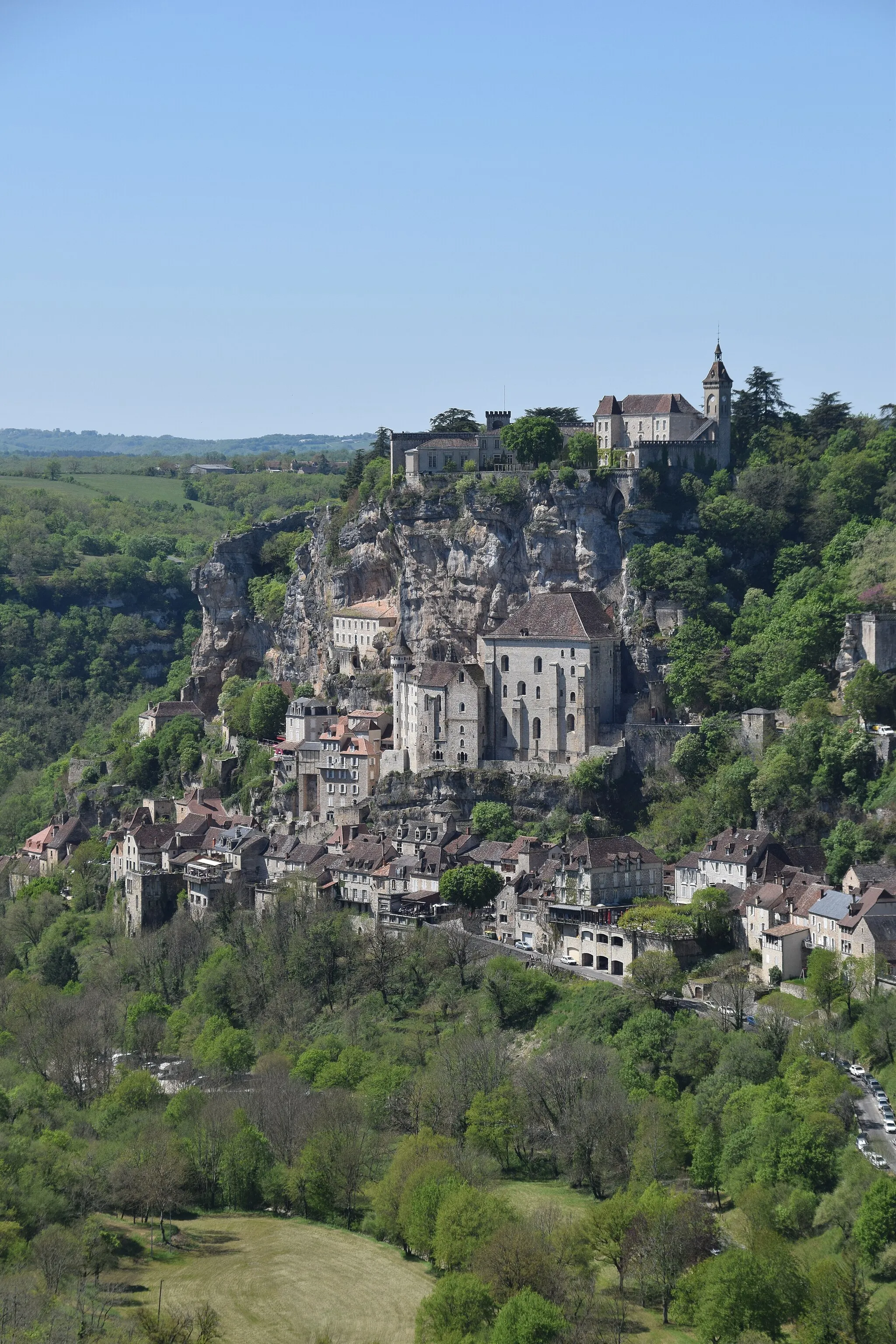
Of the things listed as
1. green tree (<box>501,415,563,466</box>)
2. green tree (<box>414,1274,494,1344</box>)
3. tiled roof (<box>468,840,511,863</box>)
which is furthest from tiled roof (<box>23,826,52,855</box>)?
green tree (<box>414,1274,494,1344</box>)

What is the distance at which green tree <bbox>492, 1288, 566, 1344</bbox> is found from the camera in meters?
46.5

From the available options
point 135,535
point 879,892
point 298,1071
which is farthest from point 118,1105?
point 135,535

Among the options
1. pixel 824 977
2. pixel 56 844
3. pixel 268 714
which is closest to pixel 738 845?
pixel 824 977

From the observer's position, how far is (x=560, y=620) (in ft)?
266

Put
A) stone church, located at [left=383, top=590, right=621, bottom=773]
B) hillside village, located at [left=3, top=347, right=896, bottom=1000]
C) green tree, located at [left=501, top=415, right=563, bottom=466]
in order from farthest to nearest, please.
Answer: green tree, located at [left=501, top=415, right=563, bottom=466], stone church, located at [left=383, top=590, right=621, bottom=773], hillside village, located at [left=3, top=347, right=896, bottom=1000]

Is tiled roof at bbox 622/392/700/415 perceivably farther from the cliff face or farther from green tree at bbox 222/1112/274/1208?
green tree at bbox 222/1112/274/1208

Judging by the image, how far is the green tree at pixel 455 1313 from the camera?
47812 millimetres

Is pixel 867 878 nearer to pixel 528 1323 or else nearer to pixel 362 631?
pixel 528 1323

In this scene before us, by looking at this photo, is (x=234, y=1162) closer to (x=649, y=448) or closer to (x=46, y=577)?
(x=649, y=448)

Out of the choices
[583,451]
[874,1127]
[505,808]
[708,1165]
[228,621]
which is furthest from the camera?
[228,621]

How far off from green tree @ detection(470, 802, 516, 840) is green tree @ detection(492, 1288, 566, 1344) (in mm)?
32281

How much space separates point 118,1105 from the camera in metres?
63.9

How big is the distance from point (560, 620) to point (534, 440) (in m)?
11.3

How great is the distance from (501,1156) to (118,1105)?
1256cm
